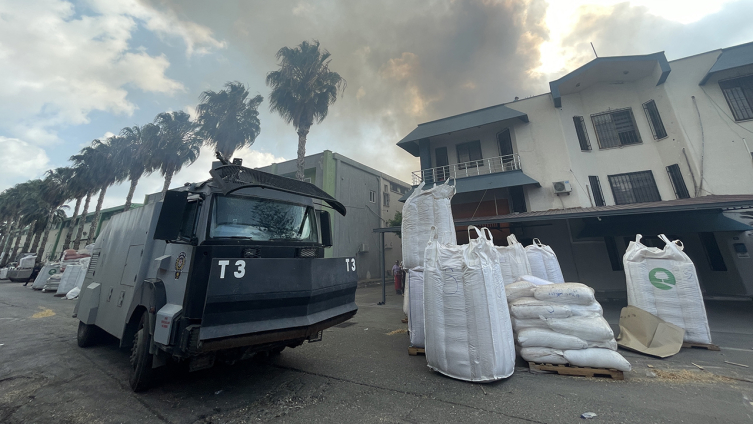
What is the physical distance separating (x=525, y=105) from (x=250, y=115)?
17.0m

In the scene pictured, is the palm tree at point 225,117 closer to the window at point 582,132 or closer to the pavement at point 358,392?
the pavement at point 358,392

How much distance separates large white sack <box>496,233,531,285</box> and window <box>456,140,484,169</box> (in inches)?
323

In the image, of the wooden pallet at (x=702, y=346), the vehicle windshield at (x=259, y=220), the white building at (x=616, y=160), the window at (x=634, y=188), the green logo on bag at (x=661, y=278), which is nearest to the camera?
the vehicle windshield at (x=259, y=220)

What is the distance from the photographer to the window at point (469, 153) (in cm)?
1317

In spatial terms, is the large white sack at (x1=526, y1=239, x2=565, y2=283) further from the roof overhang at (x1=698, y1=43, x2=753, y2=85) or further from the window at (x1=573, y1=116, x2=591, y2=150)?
the roof overhang at (x1=698, y1=43, x2=753, y2=85)

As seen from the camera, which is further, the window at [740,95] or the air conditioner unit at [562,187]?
the air conditioner unit at [562,187]

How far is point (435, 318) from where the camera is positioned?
3.37 m

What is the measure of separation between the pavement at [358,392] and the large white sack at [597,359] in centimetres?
17

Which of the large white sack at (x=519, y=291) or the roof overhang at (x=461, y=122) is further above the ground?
the roof overhang at (x=461, y=122)

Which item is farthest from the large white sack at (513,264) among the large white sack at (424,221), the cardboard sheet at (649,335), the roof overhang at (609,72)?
the roof overhang at (609,72)

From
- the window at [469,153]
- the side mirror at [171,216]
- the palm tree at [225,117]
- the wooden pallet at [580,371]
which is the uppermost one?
the palm tree at [225,117]

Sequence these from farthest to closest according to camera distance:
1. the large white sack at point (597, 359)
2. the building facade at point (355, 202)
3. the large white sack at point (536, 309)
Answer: the building facade at point (355, 202)
the large white sack at point (536, 309)
the large white sack at point (597, 359)

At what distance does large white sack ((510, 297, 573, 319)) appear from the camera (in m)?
3.53

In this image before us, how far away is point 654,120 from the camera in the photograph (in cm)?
1088
